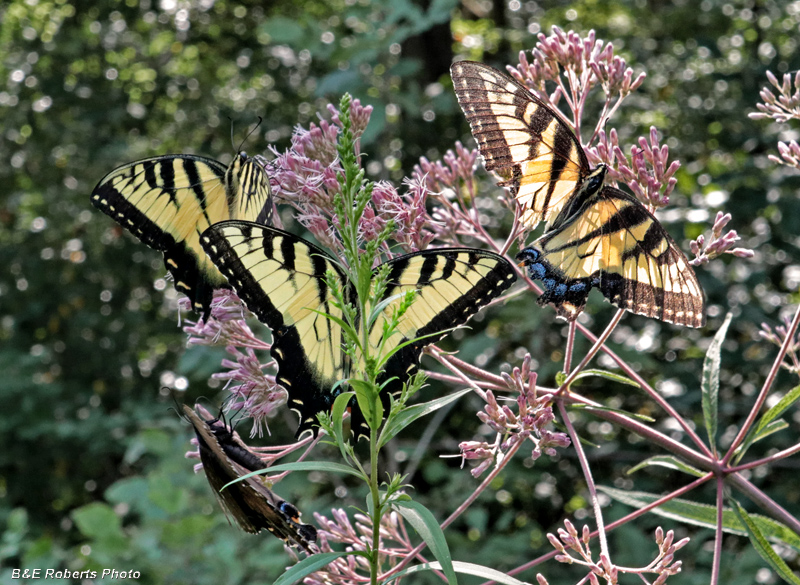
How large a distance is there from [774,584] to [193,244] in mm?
2642

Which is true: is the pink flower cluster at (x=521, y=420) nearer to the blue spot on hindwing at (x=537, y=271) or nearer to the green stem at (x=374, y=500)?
the blue spot on hindwing at (x=537, y=271)

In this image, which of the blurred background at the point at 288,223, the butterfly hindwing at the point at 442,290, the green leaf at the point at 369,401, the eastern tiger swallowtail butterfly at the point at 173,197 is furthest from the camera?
the blurred background at the point at 288,223

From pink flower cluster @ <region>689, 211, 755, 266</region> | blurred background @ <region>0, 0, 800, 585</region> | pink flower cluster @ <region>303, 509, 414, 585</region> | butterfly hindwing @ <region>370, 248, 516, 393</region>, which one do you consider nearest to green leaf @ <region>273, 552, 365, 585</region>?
pink flower cluster @ <region>303, 509, 414, 585</region>

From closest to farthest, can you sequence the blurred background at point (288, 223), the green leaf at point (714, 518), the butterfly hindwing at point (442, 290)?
the butterfly hindwing at point (442, 290) < the green leaf at point (714, 518) < the blurred background at point (288, 223)

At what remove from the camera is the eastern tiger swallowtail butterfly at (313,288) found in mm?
1502

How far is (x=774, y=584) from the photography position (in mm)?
3121

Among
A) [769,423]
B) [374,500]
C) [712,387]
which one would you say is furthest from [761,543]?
[374,500]

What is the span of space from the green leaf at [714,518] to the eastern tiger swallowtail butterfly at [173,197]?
1170 mm

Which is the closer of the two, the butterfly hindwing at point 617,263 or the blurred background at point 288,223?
the butterfly hindwing at point 617,263

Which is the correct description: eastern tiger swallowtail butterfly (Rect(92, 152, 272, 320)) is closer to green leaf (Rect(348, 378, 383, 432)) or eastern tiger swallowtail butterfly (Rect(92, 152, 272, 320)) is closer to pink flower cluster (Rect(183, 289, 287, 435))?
pink flower cluster (Rect(183, 289, 287, 435))

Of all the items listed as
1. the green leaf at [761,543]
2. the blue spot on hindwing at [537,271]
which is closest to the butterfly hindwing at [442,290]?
the blue spot on hindwing at [537,271]

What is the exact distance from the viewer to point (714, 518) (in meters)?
1.67

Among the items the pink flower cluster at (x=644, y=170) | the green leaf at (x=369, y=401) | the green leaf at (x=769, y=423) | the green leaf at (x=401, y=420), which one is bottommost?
the green leaf at (x=769, y=423)

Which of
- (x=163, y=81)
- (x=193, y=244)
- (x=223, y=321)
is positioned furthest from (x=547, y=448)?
(x=163, y=81)
